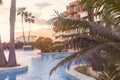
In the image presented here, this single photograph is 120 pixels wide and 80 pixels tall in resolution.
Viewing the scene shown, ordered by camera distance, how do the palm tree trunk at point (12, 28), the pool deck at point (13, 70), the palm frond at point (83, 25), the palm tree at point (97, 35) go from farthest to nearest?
the palm tree trunk at point (12, 28)
the pool deck at point (13, 70)
the palm frond at point (83, 25)
the palm tree at point (97, 35)

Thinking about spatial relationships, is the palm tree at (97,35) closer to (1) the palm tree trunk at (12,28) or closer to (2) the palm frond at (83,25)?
(2) the palm frond at (83,25)

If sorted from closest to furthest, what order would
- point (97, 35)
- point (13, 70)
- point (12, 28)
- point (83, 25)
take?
point (83, 25) < point (97, 35) < point (13, 70) < point (12, 28)

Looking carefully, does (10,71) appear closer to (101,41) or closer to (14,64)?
(14,64)

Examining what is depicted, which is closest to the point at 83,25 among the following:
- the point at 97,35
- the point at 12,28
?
the point at 97,35

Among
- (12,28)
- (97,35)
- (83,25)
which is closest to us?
(83,25)

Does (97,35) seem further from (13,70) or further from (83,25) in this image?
(13,70)

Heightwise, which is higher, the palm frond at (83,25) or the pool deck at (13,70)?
the palm frond at (83,25)

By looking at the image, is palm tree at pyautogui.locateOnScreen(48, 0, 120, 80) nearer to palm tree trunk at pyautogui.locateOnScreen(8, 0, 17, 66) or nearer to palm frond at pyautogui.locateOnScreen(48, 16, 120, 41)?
palm frond at pyautogui.locateOnScreen(48, 16, 120, 41)

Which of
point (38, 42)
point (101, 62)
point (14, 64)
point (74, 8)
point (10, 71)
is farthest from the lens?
point (74, 8)

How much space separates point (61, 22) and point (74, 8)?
59.2 metres

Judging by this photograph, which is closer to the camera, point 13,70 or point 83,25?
point 83,25

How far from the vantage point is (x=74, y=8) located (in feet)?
212

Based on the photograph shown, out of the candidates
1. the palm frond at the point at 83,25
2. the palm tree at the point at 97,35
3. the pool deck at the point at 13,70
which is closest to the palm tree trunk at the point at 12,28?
the pool deck at the point at 13,70

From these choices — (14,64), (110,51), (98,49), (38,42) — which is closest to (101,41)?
(110,51)
